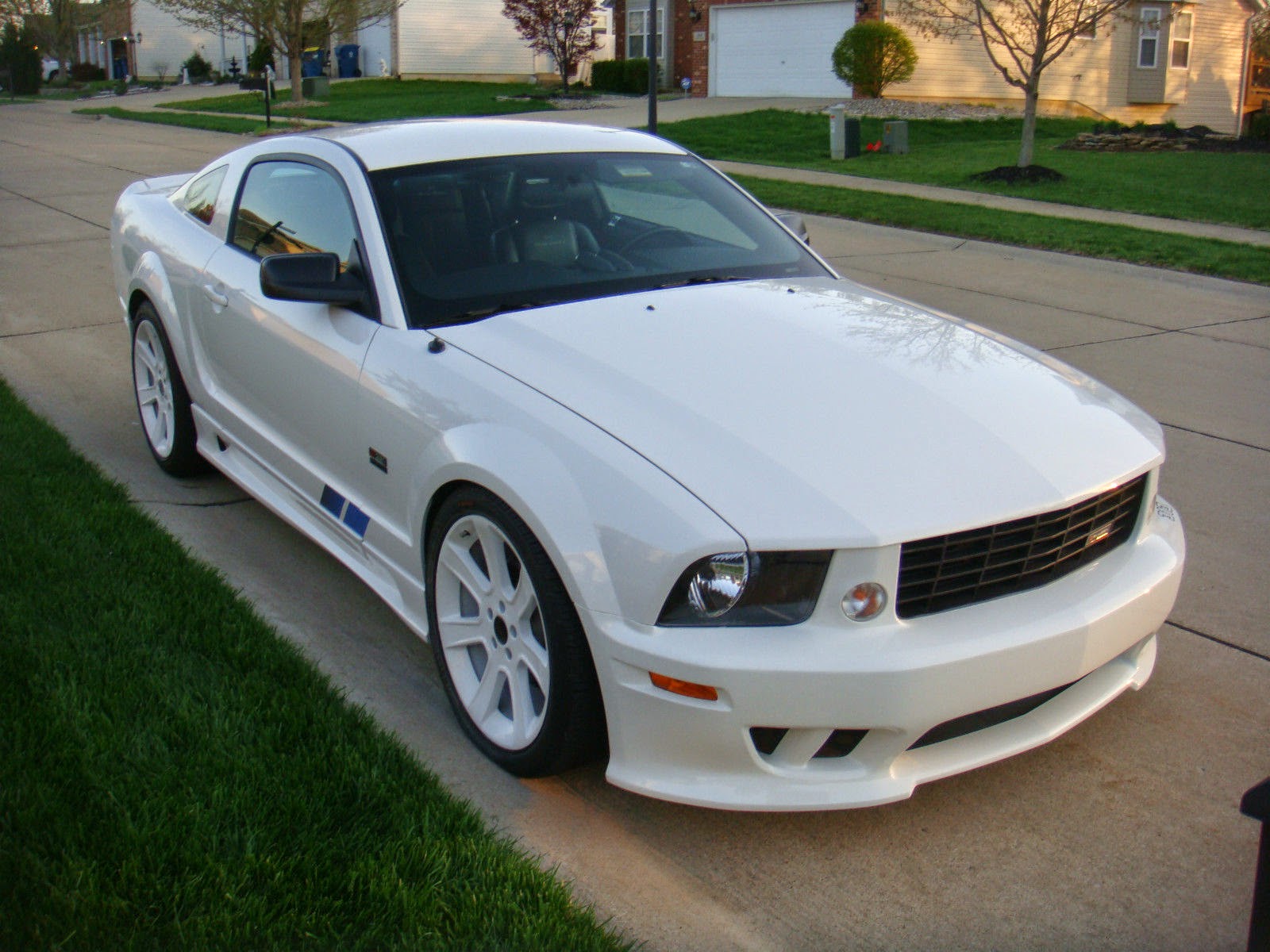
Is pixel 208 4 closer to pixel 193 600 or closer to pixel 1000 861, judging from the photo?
pixel 193 600

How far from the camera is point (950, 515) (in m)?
2.77

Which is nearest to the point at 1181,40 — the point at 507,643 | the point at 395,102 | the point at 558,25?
the point at 558,25

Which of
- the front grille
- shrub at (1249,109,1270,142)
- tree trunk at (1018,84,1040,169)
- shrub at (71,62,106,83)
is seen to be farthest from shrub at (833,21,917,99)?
shrub at (71,62,106,83)

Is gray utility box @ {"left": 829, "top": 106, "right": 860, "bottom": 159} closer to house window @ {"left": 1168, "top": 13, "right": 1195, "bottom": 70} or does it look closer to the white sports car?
the white sports car

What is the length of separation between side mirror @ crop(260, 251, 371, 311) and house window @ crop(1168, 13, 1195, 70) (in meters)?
34.3

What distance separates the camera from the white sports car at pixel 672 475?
2.71m

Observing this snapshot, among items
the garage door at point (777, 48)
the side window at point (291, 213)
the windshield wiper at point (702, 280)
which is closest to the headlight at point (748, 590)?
the windshield wiper at point (702, 280)

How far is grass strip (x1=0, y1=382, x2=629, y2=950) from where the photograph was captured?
2.54 meters

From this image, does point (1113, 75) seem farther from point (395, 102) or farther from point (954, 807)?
point (954, 807)

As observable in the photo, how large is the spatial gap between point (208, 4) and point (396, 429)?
3166 centimetres

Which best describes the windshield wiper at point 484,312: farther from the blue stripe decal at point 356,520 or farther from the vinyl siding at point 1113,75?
the vinyl siding at point 1113,75

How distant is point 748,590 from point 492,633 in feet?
2.67

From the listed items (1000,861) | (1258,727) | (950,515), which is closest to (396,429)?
(950,515)

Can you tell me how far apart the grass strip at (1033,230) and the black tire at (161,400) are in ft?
26.6
